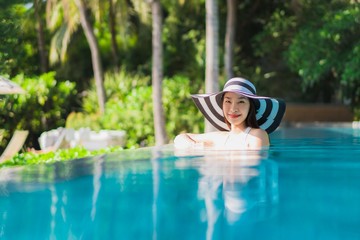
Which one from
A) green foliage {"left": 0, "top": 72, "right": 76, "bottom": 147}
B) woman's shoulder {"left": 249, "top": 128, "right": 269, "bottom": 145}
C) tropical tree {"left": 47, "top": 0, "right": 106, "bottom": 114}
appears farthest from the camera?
tropical tree {"left": 47, "top": 0, "right": 106, "bottom": 114}

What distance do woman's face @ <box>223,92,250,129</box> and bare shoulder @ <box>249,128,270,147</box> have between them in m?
0.15

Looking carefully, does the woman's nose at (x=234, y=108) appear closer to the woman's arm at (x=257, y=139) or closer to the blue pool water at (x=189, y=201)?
the woman's arm at (x=257, y=139)

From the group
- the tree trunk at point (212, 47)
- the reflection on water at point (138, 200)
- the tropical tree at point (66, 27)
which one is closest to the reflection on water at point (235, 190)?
the reflection on water at point (138, 200)

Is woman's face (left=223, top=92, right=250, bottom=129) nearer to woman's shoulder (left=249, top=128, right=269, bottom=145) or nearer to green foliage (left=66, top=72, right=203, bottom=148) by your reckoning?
woman's shoulder (left=249, top=128, right=269, bottom=145)

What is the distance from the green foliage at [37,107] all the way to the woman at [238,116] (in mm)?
11725

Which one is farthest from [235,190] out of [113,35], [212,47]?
[113,35]

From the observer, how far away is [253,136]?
216 inches

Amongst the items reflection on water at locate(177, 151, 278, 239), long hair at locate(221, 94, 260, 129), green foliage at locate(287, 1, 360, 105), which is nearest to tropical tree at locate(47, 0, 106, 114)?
green foliage at locate(287, 1, 360, 105)

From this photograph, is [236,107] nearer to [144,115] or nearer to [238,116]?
[238,116]

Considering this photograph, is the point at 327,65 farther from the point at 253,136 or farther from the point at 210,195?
the point at 210,195

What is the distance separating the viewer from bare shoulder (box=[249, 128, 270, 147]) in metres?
5.46

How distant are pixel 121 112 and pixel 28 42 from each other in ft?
32.1

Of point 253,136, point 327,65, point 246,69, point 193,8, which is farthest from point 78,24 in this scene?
point 253,136

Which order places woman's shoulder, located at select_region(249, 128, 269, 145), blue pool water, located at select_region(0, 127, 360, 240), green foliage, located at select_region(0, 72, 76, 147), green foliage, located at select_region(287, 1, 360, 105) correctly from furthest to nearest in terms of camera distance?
green foliage, located at select_region(287, 1, 360, 105) → green foliage, located at select_region(0, 72, 76, 147) → woman's shoulder, located at select_region(249, 128, 269, 145) → blue pool water, located at select_region(0, 127, 360, 240)
